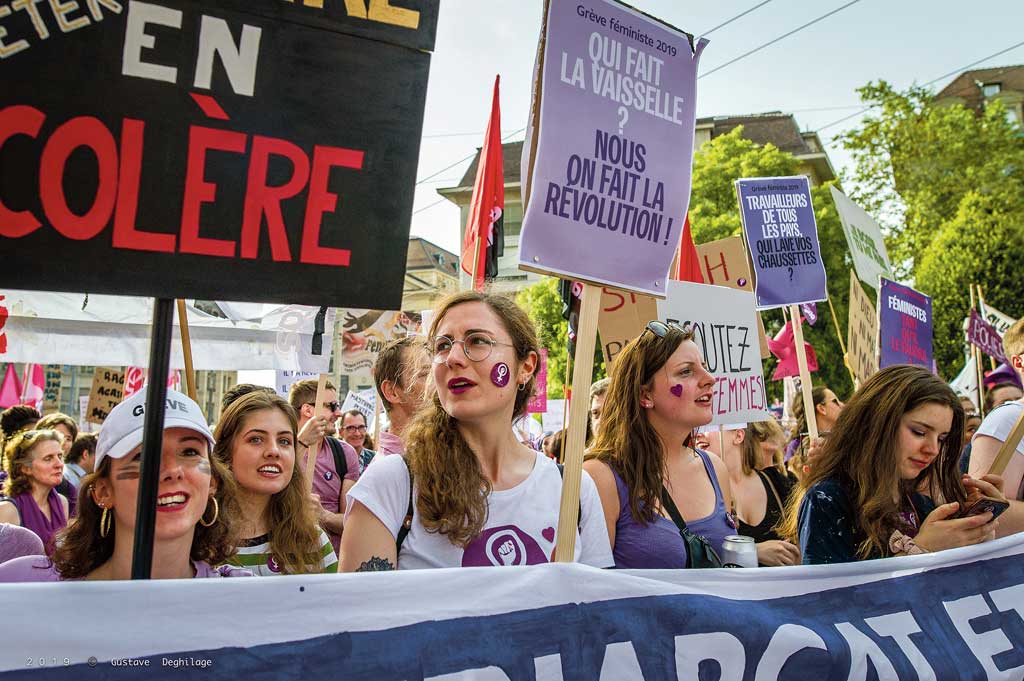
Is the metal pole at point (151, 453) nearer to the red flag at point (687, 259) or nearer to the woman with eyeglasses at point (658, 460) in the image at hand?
the woman with eyeglasses at point (658, 460)

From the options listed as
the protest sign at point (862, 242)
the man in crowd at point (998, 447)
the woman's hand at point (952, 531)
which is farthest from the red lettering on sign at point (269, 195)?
the protest sign at point (862, 242)

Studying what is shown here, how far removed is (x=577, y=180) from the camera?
2.42 metres

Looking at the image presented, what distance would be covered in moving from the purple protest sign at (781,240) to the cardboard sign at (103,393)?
5.58 m

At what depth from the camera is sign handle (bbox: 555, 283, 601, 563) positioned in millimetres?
2125

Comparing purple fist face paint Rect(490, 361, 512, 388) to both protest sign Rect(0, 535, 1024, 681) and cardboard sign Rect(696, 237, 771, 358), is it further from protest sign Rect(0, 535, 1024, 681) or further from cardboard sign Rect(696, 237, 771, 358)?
cardboard sign Rect(696, 237, 771, 358)

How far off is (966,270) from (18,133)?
74.3 ft

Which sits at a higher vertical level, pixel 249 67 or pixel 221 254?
pixel 249 67

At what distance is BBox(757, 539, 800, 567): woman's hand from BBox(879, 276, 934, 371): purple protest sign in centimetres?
310

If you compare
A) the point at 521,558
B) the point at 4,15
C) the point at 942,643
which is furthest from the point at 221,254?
the point at 942,643

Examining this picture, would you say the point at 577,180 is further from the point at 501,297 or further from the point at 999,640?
the point at 999,640

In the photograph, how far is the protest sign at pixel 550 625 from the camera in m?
1.66

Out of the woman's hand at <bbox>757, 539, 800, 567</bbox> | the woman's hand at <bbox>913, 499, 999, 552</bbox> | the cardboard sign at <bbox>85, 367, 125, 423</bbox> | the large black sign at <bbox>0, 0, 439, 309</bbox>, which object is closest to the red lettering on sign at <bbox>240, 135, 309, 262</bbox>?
the large black sign at <bbox>0, 0, 439, 309</bbox>

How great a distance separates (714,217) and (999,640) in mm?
24503

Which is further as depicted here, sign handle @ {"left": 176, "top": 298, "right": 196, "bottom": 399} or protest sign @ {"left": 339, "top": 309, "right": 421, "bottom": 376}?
protest sign @ {"left": 339, "top": 309, "right": 421, "bottom": 376}
